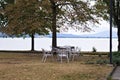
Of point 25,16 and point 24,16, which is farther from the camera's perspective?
point 24,16

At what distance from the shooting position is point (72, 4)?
28.0 meters

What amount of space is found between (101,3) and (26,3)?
242 inches

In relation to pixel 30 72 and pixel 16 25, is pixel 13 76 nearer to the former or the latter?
pixel 30 72

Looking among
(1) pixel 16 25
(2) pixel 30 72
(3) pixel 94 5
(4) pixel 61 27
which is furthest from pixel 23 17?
(2) pixel 30 72

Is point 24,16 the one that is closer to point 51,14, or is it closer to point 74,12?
point 51,14

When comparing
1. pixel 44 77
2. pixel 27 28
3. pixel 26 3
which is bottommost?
pixel 44 77

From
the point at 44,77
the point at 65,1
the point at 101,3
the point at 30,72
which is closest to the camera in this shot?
the point at 44,77

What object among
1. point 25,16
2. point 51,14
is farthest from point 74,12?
point 25,16

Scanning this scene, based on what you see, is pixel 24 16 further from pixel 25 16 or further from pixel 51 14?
pixel 51 14

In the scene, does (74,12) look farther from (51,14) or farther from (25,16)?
(25,16)

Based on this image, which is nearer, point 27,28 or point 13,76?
point 13,76

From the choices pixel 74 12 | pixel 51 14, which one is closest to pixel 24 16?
pixel 51 14

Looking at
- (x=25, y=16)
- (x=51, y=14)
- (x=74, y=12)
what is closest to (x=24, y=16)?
(x=25, y=16)

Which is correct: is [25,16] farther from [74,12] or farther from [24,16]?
[74,12]
